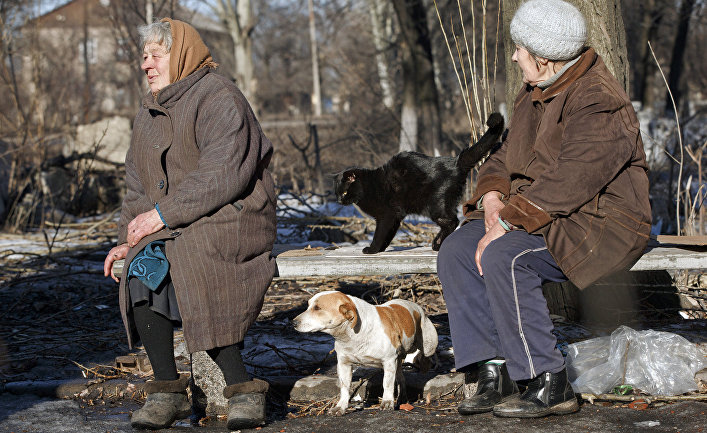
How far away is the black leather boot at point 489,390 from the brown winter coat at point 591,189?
50 centimetres

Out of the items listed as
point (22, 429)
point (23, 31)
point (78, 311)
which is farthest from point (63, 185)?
point (22, 429)

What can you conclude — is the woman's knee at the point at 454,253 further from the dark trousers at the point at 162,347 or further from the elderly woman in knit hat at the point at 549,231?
the dark trousers at the point at 162,347

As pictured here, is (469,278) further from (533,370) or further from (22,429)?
(22,429)

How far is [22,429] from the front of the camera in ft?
10.3

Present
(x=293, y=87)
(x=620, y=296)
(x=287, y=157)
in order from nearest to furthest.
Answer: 1. (x=620, y=296)
2. (x=287, y=157)
3. (x=293, y=87)

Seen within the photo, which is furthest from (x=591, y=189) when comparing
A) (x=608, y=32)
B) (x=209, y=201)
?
(x=608, y=32)

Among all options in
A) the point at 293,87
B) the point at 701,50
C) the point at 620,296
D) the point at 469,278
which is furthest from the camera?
the point at 293,87

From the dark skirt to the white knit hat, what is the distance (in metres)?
1.78

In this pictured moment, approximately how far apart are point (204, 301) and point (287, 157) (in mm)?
10211

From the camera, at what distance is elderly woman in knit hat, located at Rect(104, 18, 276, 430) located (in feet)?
10.1

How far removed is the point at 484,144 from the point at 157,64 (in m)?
1.68

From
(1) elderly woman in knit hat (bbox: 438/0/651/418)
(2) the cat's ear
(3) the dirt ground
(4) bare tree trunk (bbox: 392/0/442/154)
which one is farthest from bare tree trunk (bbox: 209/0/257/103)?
(1) elderly woman in knit hat (bbox: 438/0/651/418)

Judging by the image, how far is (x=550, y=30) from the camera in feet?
10.2

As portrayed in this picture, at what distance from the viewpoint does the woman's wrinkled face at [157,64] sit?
3.35 metres
